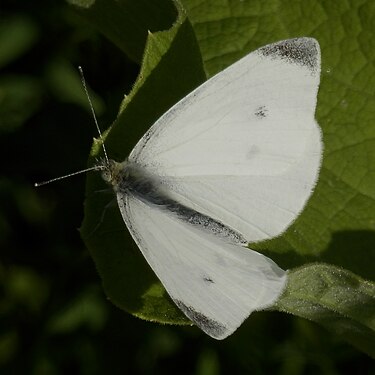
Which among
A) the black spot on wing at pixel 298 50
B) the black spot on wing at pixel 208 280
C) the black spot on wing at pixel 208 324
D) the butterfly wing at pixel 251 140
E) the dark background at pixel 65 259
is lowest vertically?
the dark background at pixel 65 259

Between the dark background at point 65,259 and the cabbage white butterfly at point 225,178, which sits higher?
the cabbage white butterfly at point 225,178

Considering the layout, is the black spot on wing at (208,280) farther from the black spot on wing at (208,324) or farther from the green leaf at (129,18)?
the green leaf at (129,18)

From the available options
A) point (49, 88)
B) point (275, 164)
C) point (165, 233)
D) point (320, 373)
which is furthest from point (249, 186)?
point (49, 88)

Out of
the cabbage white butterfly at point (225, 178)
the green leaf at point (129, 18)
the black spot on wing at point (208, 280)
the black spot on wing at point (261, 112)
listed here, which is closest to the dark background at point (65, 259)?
the green leaf at point (129, 18)

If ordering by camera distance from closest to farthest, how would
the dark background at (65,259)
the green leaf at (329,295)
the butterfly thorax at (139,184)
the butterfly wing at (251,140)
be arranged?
the green leaf at (329,295)
the butterfly wing at (251,140)
the butterfly thorax at (139,184)
the dark background at (65,259)

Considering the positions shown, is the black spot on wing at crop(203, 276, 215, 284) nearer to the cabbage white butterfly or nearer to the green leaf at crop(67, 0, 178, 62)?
the cabbage white butterfly

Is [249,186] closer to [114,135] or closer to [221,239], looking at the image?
[221,239]

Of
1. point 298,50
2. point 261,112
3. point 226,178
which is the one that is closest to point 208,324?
point 226,178
